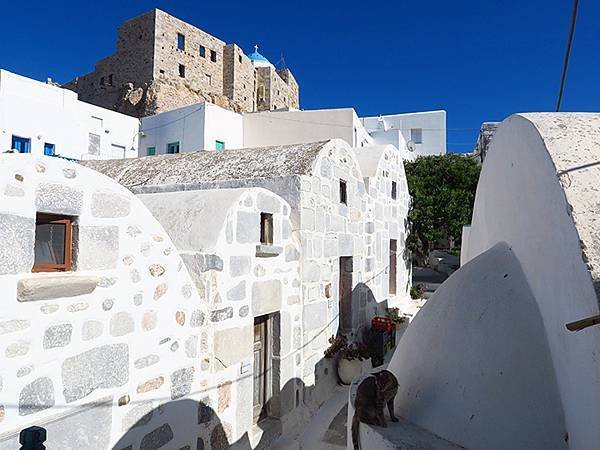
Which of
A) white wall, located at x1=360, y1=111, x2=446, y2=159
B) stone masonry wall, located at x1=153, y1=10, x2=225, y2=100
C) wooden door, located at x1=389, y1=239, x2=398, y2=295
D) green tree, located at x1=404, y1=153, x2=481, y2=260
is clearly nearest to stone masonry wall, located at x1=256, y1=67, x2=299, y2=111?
stone masonry wall, located at x1=153, y1=10, x2=225, y2=100

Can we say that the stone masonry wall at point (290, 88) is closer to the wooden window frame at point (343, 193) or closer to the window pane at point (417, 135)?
the window pane at point (417, 135)

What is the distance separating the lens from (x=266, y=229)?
4609 millimetres

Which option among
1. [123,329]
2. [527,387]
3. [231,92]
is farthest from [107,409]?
[231,92]

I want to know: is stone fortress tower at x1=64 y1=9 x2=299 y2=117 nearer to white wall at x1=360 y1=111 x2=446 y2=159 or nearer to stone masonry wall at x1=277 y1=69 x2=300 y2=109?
stone masonry wall at x1=277 y1=69 x2=300 y2=109

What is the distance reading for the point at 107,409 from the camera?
2562mm

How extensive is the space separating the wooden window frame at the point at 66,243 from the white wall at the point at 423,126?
28030 millimetres

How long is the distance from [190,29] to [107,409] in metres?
31.5

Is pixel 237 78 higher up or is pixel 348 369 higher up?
pixel 237 78

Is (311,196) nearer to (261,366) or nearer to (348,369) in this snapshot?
(261,366)

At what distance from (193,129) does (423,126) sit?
18065mm

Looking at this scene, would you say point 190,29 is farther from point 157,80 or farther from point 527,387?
point 527,387

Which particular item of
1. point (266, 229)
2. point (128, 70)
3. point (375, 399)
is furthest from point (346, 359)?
point (128, 70)

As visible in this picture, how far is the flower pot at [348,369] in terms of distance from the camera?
6449 millimetres

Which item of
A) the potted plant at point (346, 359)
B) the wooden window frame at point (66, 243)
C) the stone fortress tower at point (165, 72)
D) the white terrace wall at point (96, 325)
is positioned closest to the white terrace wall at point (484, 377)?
the white terrace wall at point (96, 325)
